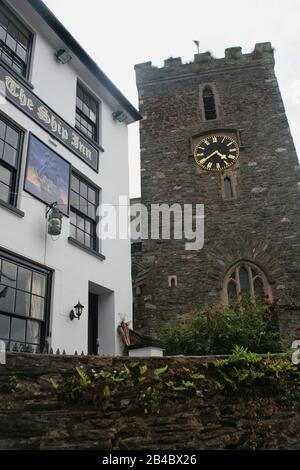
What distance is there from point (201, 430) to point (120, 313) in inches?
212

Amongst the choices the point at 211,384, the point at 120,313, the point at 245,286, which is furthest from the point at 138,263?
the point at 211,384

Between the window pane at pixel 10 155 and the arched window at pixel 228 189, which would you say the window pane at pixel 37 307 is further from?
the arched window at pixel 228 189

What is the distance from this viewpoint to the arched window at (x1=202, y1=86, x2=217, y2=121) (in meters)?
18.2

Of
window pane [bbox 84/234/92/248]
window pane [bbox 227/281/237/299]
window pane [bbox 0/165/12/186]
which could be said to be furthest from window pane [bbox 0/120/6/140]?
window pane [bbox 227/281/237/299]

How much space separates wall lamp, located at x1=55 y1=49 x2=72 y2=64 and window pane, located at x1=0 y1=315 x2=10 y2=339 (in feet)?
22.1

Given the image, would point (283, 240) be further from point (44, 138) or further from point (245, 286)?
point (44, 138)

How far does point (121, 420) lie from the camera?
540 centimetres

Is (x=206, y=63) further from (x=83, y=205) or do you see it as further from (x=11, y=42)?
(x=83, y=205)

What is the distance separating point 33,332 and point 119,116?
Result: 7603mm

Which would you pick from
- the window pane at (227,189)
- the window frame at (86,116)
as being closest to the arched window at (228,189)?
the window pane at (227,189)

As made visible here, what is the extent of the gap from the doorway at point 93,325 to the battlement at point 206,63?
12.2 metres

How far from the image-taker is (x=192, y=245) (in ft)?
51.0

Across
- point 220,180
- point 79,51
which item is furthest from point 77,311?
point 220,180

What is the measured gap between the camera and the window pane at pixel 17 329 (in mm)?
7562
